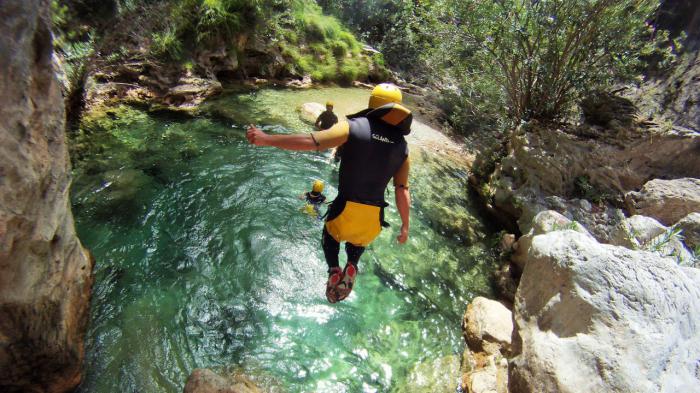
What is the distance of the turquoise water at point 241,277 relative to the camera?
3.71 meters

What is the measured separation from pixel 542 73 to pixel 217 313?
879 cm

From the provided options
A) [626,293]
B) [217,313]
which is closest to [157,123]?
[217,313]

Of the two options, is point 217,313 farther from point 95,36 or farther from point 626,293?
point 95,36

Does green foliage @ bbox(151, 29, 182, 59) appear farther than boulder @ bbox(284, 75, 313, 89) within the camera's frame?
No

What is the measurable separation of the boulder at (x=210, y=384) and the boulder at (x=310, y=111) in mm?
7950

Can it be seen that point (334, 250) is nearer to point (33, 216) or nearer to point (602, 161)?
point (33, 216)

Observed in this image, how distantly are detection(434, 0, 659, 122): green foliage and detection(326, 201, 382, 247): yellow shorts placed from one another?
6.52 m

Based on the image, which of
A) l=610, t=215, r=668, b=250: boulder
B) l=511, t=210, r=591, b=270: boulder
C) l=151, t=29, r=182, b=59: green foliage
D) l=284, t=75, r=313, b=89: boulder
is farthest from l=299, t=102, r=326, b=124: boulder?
l=610, t=215, r=668, b=250: boulder

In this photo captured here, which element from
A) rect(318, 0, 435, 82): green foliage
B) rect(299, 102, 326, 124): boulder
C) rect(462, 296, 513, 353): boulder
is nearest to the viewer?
rect(462, 296, 513, 353): boulder

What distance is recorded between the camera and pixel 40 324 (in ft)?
8.14

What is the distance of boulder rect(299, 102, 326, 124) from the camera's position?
10.3 m

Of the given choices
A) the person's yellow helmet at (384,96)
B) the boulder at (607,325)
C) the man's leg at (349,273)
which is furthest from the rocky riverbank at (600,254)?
the person's yellow helmet at (384,96)

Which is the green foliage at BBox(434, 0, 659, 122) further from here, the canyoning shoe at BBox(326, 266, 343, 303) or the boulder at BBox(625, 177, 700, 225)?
the canyoning shoe at BBox(326, 266, 343, 303)

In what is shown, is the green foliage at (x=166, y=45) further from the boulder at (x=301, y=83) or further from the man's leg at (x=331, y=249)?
the man's leg at (x=331, y=249)
